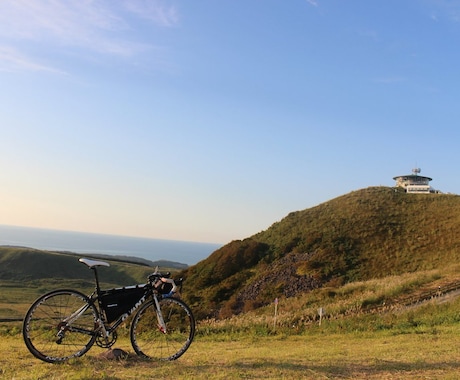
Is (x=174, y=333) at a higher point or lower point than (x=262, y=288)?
higher

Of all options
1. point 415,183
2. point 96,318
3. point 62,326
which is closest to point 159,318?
point 96,318

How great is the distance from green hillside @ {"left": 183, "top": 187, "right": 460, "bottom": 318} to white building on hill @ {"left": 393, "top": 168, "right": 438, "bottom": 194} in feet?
32.0

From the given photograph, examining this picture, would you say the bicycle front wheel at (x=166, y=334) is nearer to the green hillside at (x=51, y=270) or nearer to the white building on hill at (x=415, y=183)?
the white building on hill at (x=415, y=183)

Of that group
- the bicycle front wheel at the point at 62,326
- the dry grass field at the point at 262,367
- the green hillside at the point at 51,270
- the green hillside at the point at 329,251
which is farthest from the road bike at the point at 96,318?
the green hillside at the point at 51,270

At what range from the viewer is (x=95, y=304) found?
6.94 meters

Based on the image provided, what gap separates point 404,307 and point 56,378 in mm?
17571

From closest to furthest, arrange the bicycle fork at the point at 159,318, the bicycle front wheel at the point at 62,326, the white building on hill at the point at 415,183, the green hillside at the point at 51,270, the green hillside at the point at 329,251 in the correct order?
1. the bicycle front wheel at the point at 62,326
2. the bicycle fork at the point at 159,318
3. the green hillside at the point at 329,251
4. the white building on hill at the point at 415,183
5. the green hillside at the point at 51,270

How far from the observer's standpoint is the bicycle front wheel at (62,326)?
22.0 ft

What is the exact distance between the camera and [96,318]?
22.3ft

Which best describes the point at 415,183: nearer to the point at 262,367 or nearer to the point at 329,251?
the point at 329,251

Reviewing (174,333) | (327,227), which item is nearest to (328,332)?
(174,333)

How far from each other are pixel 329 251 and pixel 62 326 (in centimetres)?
3896

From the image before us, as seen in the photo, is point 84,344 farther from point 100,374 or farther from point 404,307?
point 404,307

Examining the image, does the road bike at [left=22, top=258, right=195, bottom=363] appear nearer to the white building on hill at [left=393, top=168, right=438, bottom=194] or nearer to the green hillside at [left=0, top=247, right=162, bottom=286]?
the white building on hill at [left=393, top=168, right=438, bottom=194]
